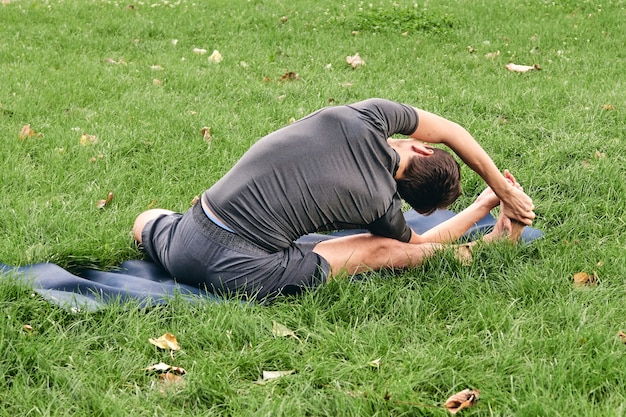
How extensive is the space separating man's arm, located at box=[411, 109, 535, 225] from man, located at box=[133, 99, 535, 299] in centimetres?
2

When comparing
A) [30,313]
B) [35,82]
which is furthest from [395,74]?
[30,313]

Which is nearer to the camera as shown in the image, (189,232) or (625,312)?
(625,312)

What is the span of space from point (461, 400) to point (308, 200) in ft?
3.84

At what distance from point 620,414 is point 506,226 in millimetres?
1609

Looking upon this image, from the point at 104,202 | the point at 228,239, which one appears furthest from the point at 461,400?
the point at 104,202

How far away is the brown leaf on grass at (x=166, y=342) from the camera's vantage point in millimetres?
2777

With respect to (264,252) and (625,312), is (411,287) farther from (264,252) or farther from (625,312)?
(625,312)

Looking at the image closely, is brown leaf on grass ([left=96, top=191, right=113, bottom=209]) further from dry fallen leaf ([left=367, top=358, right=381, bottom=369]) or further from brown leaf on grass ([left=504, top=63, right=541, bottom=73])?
brown leaf on grass ([left=504, top=63, right=541, bottom=73])

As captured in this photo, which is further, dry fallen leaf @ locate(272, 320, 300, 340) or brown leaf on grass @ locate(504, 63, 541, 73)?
brown leaf on grass @ locate(504, 63, 541, 73)

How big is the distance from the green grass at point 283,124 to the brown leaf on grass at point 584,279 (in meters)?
0.06

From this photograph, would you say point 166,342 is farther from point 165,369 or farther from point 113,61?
point 113,61

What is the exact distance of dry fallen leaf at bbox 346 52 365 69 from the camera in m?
6.99

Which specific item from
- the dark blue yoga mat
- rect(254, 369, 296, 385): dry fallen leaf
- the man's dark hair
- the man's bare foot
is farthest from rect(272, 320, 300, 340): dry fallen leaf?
the man's bare foot

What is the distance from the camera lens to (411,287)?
11.0ft
